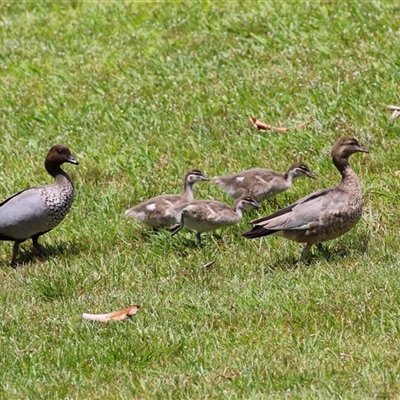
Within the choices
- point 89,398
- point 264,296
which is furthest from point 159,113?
point 89,398

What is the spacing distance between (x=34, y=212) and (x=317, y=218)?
108 inches

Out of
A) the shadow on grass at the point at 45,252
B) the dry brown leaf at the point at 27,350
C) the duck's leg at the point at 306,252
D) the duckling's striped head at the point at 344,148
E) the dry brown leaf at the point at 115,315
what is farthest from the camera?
the shadow on grass at the point at 45,252

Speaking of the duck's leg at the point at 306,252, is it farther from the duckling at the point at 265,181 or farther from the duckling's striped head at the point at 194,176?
the duckling's striped head at the point at 194,176

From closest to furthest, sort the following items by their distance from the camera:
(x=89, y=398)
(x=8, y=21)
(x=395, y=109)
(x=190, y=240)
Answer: (x=89, y=398)
(x=190, y=240)
(x=395, y=109)
(x=8, y=21)

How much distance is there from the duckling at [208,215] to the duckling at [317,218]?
0.77 meters

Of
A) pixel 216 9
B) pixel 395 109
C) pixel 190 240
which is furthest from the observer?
pixel 216 9

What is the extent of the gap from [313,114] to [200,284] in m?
3.50

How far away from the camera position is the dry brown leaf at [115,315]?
7508 mm

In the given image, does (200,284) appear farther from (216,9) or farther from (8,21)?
(8,21)

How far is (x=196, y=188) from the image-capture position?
10281mm

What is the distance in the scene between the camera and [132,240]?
9.44 metres

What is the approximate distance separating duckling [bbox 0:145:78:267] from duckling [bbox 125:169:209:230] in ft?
2.17

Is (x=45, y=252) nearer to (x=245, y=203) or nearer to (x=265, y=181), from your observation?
(x=245, y=203)

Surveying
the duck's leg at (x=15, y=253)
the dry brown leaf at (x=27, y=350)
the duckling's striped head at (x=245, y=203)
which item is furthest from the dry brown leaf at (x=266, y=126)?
the dry brown leaf at (x=27, y=350)
